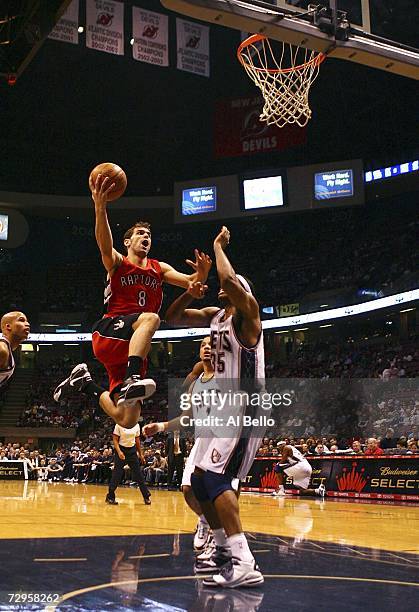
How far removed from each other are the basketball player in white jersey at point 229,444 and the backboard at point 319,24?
2.90 metres

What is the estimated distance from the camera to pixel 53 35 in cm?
1736

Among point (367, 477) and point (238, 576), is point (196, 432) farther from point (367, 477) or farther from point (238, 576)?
point (367, 477)

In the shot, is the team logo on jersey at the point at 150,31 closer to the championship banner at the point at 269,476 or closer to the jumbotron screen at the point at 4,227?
the championship banner at the point at 269,476

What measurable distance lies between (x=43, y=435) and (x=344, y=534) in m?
26.5

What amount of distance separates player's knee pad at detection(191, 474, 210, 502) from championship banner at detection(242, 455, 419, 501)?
9.24 meters

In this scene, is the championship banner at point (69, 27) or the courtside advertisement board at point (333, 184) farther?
the courtside advertisement board at point (333, 184)

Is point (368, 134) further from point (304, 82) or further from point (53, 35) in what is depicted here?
point (304, 82)

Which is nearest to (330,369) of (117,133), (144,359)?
(117,133)

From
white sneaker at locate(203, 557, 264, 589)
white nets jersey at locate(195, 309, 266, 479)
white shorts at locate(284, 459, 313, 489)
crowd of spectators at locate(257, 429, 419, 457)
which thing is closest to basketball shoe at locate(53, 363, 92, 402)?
white nets jersey at locate(195, 309, 266, 479)

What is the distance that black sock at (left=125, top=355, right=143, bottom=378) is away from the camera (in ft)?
16.2

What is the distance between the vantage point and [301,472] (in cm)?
1509

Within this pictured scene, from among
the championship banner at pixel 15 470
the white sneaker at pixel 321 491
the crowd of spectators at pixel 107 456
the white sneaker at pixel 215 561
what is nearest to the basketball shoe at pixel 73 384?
the white sneaker at pixel 215 561

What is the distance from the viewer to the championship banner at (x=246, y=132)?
98.7 ft

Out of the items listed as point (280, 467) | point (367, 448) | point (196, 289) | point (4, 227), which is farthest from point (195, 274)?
point (4, 227)
